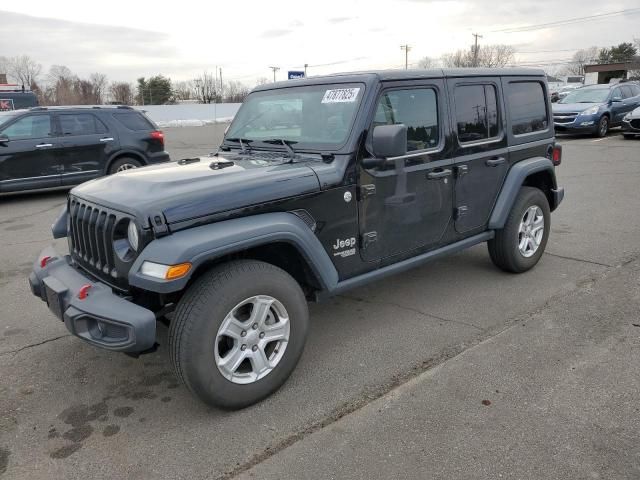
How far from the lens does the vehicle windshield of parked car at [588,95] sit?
17.8 meters

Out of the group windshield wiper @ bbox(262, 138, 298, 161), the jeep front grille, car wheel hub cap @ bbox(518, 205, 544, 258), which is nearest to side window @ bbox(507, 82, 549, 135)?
car wheel hub cap @ bbox(518, 205, 544, 258)

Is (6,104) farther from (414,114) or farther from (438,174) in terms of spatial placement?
(438,174)

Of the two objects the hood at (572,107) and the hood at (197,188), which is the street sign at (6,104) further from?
the hood at (197,188)

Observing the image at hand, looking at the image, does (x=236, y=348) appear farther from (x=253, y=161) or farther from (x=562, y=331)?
(x=562, y=331)

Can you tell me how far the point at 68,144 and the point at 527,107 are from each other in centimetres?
814

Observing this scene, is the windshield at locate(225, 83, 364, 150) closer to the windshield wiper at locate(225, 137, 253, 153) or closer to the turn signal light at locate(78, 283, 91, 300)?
the windshield wiper at locate(225, 137, 253, 153)

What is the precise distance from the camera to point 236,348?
302cm

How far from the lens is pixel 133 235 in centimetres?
286

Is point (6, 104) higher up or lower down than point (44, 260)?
higher up

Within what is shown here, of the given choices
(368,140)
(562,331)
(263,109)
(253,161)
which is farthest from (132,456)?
(562,331)

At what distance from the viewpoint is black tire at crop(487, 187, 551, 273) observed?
487 cm

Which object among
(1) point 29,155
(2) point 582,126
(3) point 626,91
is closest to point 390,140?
(1) point 29,155

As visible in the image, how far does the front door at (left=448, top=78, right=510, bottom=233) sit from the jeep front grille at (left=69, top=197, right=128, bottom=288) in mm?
2659

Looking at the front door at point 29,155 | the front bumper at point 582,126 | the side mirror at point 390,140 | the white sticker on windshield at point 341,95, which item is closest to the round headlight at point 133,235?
the side mirror at point 390,140
